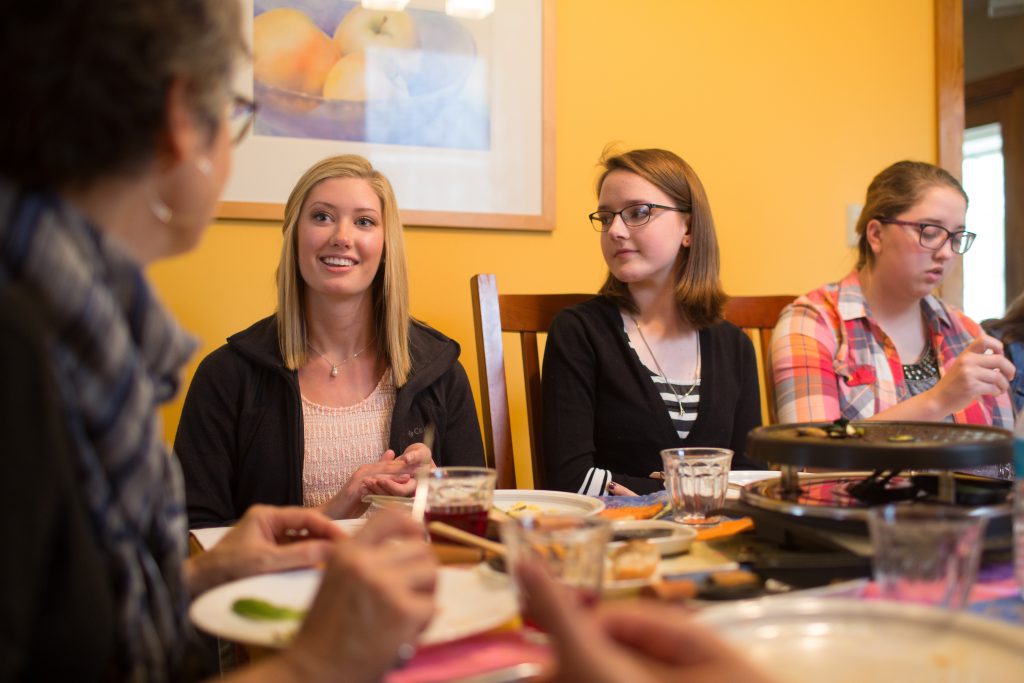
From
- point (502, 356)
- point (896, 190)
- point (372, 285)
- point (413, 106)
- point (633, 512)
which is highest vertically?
point (413, 106)

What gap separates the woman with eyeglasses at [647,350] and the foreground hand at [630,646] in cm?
135

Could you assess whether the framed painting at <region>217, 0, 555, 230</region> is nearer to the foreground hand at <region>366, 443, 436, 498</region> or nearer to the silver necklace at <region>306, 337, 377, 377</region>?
the silver necklace at <region>306, 337, 377, 377</region>

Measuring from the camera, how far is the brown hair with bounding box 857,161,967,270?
7.47 ft

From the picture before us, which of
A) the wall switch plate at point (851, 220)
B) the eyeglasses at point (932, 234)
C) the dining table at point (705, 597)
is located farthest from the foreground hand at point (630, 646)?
the wall switch plate at point (851, 220)

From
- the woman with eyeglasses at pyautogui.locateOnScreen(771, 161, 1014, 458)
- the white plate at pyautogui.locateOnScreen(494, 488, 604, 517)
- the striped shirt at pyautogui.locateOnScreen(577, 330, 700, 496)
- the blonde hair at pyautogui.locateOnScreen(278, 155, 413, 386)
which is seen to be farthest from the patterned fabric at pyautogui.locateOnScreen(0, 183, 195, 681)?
the woman with eyeglasses at pyautogui.locateOnScreen(771, 161, 1014, 458)

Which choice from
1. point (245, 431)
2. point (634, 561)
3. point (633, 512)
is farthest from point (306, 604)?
point (245, 431)

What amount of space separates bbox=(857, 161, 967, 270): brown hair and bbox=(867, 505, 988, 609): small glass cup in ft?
5.69

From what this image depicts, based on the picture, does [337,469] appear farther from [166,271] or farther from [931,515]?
[931,515]

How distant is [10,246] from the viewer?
577 millimetres

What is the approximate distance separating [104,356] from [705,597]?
521 millimetres

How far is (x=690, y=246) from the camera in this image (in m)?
2.19

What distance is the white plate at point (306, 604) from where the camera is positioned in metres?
0.70

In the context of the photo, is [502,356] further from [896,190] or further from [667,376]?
[896,190]

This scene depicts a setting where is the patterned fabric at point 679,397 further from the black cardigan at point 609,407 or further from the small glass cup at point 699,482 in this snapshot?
the small glass cup at point 699,482
